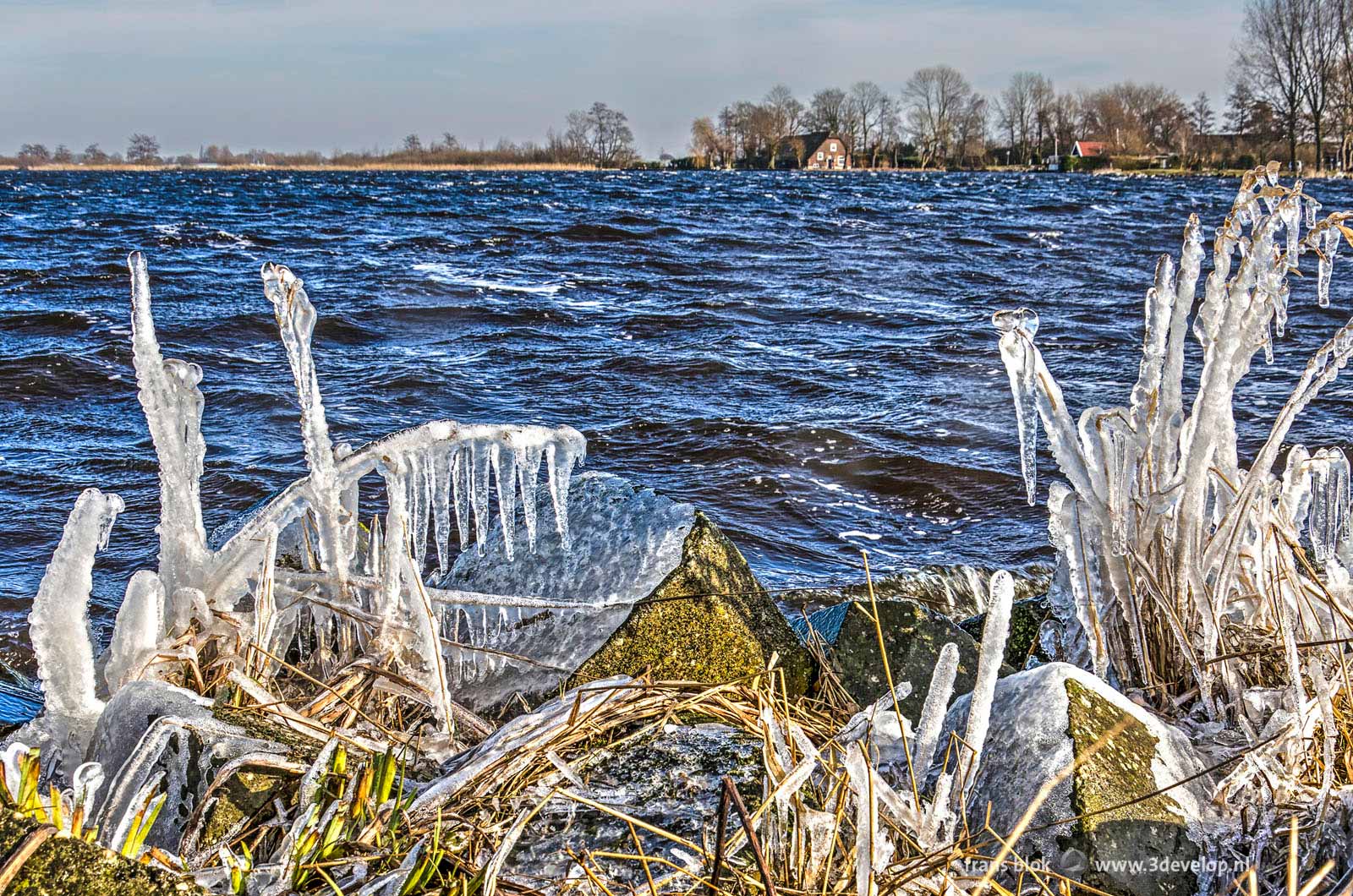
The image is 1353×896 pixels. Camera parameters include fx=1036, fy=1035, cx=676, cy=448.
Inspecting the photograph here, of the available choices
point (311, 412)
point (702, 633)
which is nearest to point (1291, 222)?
point (702, 633)

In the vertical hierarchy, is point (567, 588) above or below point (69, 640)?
below

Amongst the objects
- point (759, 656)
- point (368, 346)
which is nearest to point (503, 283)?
point (368, 346)

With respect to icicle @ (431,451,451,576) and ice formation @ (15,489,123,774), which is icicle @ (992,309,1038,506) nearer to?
icicle @ (431,451,451,576)

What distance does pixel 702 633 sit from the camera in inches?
98.0

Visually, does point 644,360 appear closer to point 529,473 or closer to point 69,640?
point 529,473

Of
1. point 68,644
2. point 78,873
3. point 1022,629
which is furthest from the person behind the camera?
point 1022,629

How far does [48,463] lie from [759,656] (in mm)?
5574

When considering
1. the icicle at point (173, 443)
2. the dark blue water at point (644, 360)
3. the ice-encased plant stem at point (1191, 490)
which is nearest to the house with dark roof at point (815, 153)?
the dark blue water at point (644, 360)

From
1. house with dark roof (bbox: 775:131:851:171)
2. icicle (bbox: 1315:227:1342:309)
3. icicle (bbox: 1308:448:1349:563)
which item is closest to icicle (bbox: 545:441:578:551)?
icicle (bbox: 1315:227:1342:309)

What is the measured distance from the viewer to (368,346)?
9656 millimetres

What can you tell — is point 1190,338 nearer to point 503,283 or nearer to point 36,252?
point 503,283

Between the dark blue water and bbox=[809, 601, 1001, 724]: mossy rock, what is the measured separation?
1996 mm

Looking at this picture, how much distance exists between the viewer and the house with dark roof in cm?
9481

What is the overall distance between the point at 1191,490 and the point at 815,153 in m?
96.6
